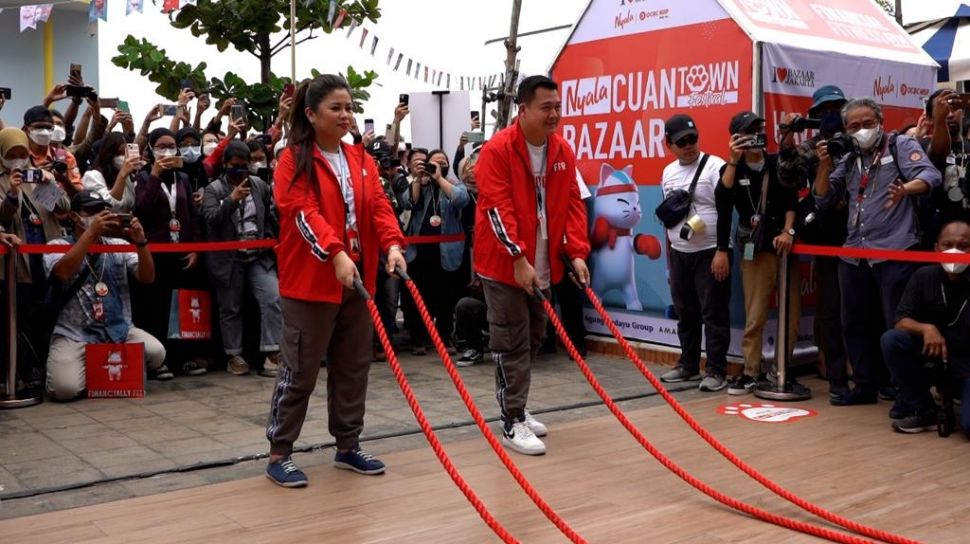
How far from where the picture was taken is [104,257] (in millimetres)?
6586

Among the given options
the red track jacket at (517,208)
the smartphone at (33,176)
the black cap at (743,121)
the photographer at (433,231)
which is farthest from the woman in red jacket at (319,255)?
the photographer at (433,231)

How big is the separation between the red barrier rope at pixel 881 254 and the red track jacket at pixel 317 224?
2.89 m

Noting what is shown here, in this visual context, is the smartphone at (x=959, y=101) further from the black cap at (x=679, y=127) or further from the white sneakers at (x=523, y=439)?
the white sneakers at (x=523, y=439)

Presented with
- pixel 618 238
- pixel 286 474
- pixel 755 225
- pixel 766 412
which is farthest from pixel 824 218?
pixel 286 474

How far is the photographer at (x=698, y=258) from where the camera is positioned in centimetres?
677

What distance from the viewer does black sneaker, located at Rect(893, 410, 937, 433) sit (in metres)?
5.53

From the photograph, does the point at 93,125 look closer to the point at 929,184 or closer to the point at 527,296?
the point at 527,296

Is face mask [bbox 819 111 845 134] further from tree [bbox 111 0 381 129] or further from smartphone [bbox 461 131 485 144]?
tree [bbox 111 0 381 129]

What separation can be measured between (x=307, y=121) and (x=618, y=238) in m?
3.77

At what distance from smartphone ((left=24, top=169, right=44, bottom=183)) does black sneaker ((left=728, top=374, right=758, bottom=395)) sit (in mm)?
4476

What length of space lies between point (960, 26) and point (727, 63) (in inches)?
197

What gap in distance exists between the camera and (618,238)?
7.86 metres

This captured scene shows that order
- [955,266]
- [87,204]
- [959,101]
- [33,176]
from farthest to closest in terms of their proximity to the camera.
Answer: [87,204] → [33,176] → [959,101] → [955,266]

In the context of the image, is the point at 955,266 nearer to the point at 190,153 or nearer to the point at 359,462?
the point at 359,462
